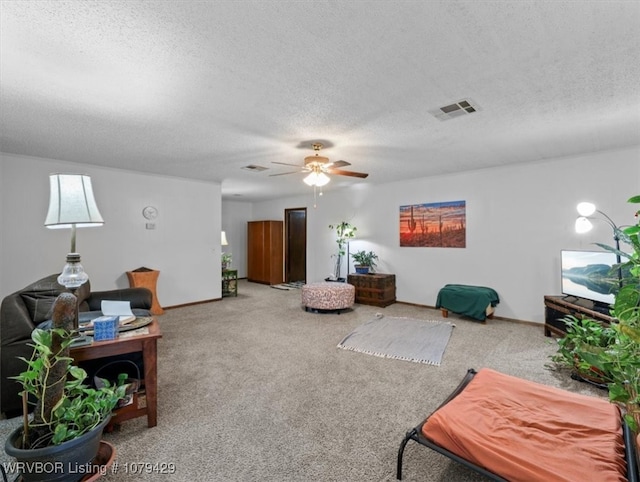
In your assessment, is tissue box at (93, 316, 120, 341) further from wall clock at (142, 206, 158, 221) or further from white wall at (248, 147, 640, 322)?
white wall at (248, 147, 640, 322)

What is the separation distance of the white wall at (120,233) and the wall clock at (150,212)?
0.21 feet

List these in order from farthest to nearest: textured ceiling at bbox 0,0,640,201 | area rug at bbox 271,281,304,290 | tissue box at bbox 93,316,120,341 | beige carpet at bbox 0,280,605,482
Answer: area rug at bbox 271,281,304,290
tissue box at bbox 93,316,120,341
beige carpet at bbox 0,280,605,482
textured ceiling at bbox 0,0,640,201

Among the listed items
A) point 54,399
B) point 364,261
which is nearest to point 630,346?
point 54,399

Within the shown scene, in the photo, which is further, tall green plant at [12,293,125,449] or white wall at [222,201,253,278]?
white wall at [222,201,253,278]

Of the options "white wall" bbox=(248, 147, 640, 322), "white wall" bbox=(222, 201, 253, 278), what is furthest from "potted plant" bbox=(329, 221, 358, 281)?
"white wall" bbox=(222, 201, 253, 278)

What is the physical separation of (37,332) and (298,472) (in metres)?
1.47

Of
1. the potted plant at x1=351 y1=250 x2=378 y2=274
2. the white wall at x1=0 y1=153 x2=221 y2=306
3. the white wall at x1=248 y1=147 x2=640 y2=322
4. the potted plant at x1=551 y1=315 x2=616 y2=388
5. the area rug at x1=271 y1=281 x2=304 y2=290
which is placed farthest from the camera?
the area rug at x1=271 y1=281 x2=304 y2=290

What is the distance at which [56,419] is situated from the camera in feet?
4.50

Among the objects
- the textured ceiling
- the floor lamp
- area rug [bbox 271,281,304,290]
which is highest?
the textured ceiling

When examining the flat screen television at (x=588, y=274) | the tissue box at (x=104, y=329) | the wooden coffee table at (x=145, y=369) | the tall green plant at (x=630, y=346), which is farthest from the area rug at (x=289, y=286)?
the tall green plant at (x=630, y=346)

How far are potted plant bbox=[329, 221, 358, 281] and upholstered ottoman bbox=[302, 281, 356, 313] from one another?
166 cm

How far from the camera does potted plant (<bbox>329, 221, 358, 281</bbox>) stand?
6855 mm

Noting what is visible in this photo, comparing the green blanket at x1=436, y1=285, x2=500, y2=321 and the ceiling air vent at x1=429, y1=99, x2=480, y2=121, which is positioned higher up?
the ceiling air vent at x1=429, y1=99, x2=480, y2=121

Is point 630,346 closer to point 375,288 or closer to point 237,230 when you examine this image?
point 375,288
